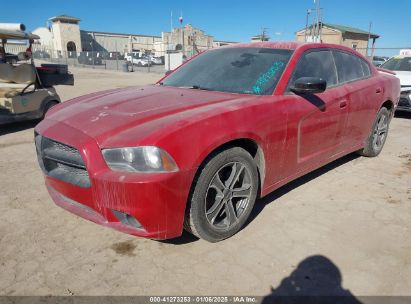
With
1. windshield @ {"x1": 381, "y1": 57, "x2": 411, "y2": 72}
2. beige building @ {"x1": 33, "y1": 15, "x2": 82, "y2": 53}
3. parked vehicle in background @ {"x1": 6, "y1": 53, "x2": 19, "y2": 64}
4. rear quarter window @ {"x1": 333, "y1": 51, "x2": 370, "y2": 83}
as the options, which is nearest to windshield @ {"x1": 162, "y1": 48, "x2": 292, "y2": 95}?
rear quarter window @ {"x1": 333, "y1": 51, "x2": 370, "y2": 83}

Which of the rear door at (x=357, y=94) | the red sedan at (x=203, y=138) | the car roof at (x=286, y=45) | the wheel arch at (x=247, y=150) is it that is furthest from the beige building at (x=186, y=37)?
the wheel arch at (x=247, y=150)

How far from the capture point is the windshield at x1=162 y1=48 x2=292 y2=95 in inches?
130

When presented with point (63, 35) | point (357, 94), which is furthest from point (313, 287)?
point (63, 35)

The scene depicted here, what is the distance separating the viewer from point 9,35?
6.79 metres

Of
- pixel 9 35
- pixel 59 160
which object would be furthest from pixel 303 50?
pixel 9 35

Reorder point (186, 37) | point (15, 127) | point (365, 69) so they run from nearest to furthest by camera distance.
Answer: point (365, 69) < point (15, 127) < point (186, 37)

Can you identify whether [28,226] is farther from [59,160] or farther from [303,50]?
[303,50]

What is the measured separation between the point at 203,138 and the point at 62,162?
1116 millimetres

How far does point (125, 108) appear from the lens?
2.92 m

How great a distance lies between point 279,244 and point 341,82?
2227 millimetres

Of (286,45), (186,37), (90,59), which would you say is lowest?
(90,59)

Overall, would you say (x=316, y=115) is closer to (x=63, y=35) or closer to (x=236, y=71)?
(x=236, y=71)

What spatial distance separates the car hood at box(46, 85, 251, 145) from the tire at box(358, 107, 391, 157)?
278cm

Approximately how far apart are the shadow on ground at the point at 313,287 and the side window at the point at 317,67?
171cm
